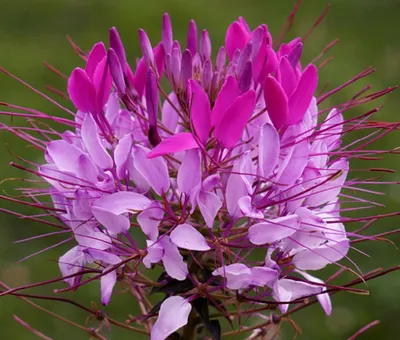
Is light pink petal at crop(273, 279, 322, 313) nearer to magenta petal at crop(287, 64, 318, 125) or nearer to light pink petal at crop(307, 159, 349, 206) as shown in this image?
light pink petal at crop(307, 159, 349, 206)

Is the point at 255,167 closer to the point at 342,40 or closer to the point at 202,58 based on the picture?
the point at 202,58

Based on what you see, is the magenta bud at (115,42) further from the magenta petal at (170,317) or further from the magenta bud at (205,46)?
the magenta petal at (170,317)

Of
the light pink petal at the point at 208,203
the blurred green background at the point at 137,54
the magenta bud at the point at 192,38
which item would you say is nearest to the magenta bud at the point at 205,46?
the magenta bud at the point at 192,38

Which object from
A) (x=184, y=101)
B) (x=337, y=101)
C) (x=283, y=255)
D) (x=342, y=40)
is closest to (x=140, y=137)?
(x=184, y=101)

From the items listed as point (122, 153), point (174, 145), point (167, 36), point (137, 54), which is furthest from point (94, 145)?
point (137, 54)

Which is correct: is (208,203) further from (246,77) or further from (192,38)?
(192,38)

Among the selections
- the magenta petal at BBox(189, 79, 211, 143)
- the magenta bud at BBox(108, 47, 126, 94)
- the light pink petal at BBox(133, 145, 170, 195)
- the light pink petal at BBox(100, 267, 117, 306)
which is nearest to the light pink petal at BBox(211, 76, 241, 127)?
the magenta petal at BBox(189, 79, 211, 143)
